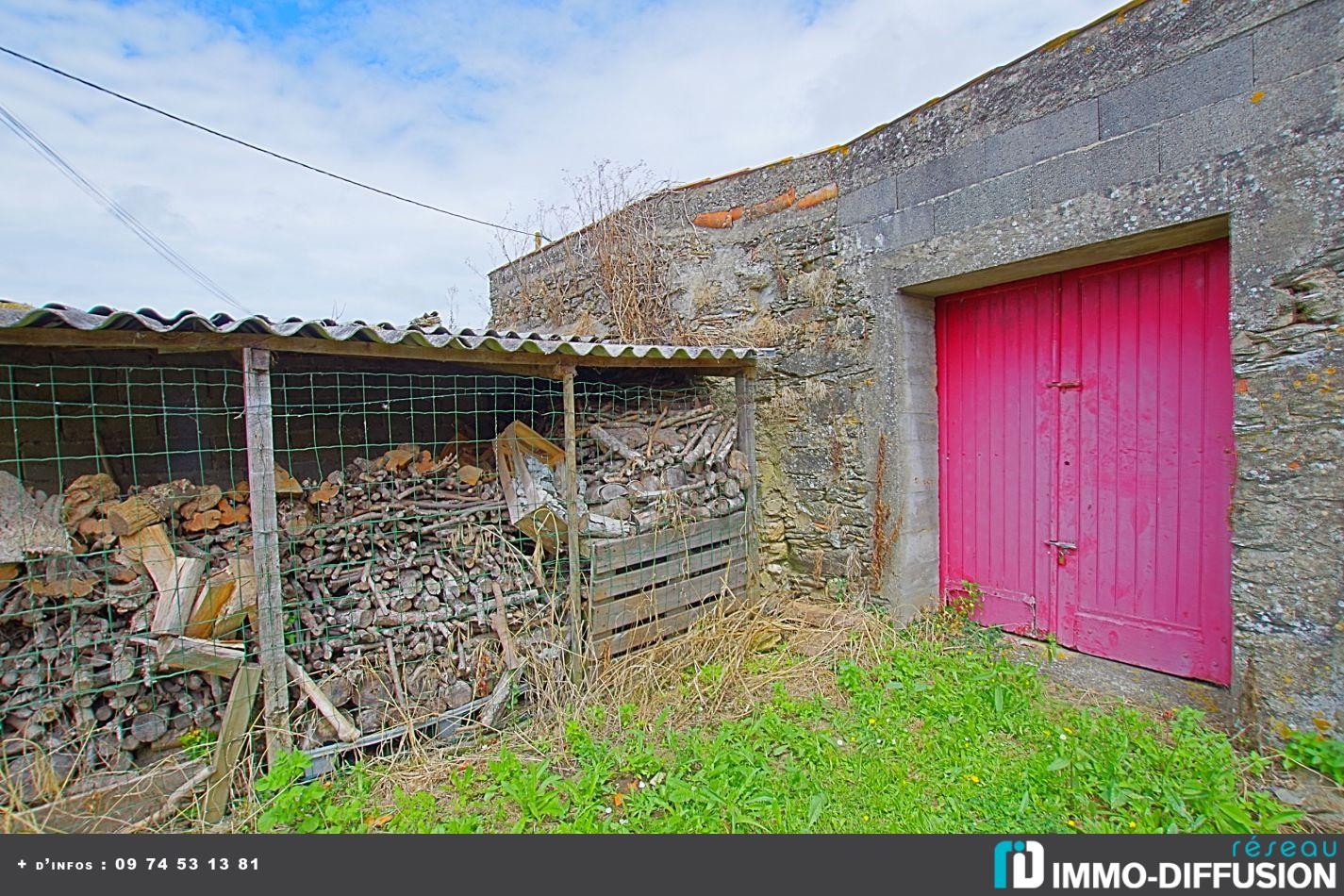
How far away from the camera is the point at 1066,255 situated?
11.8 ft

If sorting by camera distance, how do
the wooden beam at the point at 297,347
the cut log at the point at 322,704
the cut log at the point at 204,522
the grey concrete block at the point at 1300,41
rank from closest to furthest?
the wooden beam at the point at 297,347, the grey concrete block at the point at 1300,41, the cut log at the point at 322,704, the cut log at the point at 204,522

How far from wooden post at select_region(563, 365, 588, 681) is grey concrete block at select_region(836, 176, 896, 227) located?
2644 mm

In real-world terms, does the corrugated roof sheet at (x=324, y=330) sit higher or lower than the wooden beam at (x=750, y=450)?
higher

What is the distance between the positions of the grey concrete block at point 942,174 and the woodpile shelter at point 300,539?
1699mm

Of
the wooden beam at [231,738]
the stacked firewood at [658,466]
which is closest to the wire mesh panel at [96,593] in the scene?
the wooden beam at [231,738]

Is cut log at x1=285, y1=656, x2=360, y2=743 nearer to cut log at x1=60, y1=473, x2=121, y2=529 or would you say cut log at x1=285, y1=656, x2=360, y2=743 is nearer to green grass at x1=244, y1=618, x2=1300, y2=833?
green grass at x1=244, y1=618, x2=1300, y2=833

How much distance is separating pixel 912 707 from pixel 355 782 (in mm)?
3271

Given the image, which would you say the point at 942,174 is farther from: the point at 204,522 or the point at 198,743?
the point at 198,743

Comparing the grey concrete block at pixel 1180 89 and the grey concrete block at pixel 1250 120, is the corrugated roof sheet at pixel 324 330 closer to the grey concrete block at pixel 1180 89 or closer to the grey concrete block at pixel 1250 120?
the grey concrete block at pixel 1180 89

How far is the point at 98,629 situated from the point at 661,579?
3.26 meters

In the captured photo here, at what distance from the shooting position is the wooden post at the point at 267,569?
2.98m

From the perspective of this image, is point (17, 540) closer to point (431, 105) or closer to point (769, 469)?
point (769, 469)

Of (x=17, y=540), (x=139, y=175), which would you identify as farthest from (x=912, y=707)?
(x=139, y=175)

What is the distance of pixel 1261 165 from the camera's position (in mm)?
2850
